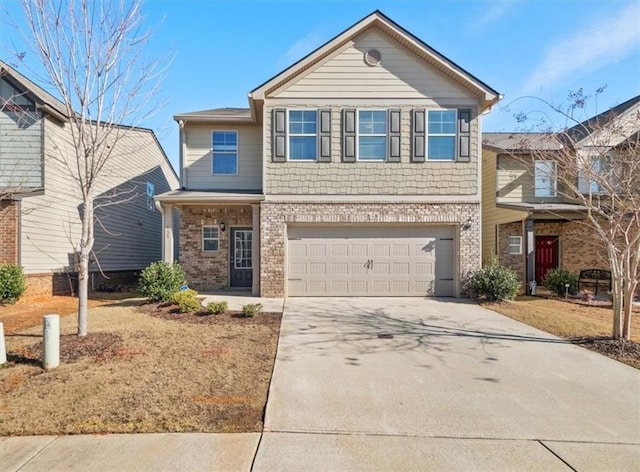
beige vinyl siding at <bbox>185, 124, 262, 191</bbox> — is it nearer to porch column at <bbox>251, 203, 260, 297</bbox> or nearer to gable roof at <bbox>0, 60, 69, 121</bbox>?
porch column at <bbox>251, 203, 260, 297</bbox>

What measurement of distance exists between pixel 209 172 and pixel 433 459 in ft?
37.4

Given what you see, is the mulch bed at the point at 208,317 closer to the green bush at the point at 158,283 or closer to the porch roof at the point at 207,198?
the green bush at the point at 158,283

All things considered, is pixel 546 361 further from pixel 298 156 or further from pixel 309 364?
pixel 298 156

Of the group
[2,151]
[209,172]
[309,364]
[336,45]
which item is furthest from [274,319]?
[2,151]

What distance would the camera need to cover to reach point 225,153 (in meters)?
12.7

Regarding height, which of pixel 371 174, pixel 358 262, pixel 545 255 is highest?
pixel 371 174

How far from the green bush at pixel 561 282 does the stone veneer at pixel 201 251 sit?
1071 cm

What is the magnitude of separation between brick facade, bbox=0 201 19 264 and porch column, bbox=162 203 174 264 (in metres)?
4.34

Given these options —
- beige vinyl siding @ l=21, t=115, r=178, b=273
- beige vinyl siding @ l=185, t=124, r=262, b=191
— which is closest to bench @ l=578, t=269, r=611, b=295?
beige vinyl siding @ l=185, t=124, r=262, b=191

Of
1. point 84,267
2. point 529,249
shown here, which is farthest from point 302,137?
point 529,249

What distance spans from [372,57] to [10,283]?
479 inches

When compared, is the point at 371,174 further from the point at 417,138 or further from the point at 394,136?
the point at 417,138

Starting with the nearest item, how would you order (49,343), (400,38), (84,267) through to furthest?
(49,343), (84,267), (400,38)

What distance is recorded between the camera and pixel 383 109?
1093 cm
